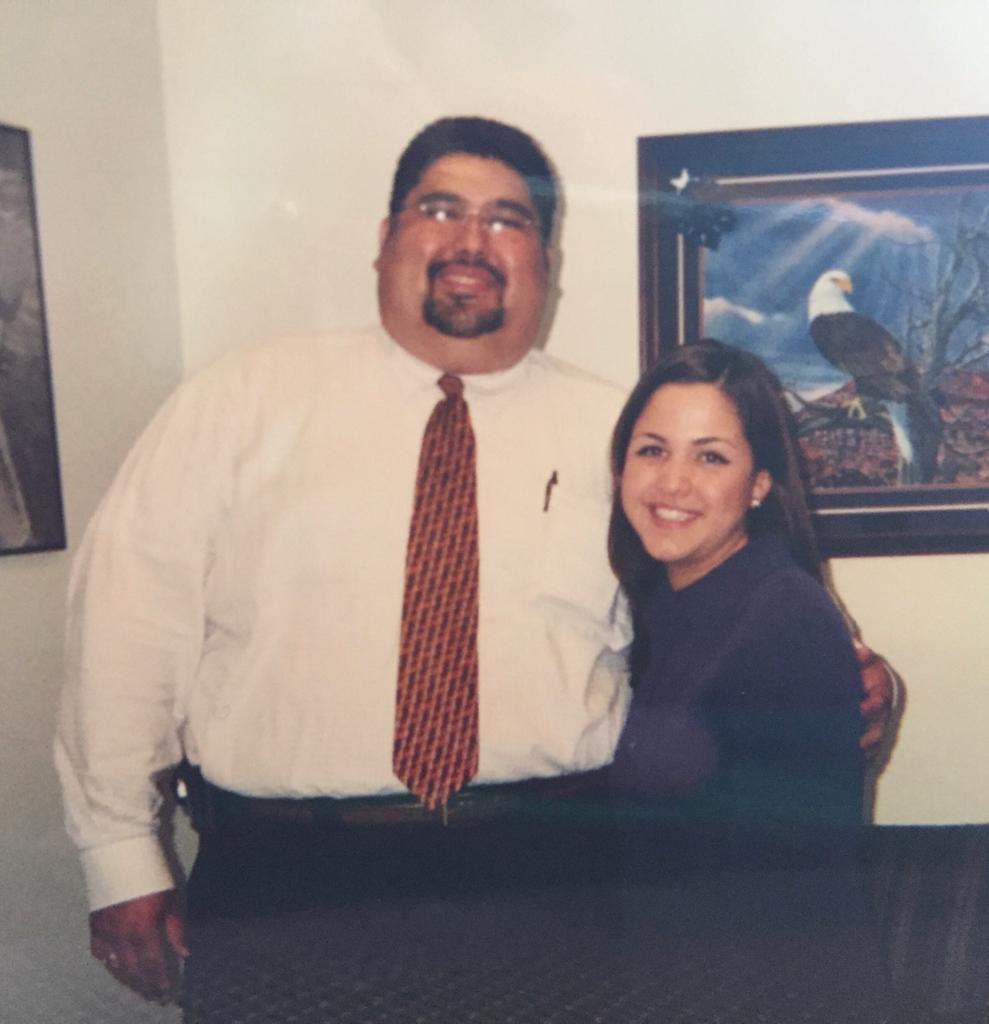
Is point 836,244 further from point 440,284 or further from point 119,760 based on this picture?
point 119,760

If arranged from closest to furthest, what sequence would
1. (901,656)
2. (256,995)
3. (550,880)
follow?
(256,995) → (550,880) → (901,656)

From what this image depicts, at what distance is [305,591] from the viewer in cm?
98

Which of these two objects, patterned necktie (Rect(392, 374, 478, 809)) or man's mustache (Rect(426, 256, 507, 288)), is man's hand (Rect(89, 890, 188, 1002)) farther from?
man's mustache (Rect(426, 256, 507, 288))

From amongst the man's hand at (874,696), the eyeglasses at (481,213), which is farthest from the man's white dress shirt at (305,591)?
the man's hand at (874,696)

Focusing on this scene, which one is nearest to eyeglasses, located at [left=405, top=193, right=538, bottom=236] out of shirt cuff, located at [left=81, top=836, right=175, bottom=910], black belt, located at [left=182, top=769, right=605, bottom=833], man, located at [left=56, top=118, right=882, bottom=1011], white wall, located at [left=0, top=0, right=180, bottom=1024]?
man, located at [left=56, top=118, right=882, bottom=1011]

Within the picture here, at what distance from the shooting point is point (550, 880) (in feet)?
3.15

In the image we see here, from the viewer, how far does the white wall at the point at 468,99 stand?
958mm

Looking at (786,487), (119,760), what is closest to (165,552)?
(119,760)

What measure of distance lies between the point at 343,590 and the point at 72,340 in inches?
12.8

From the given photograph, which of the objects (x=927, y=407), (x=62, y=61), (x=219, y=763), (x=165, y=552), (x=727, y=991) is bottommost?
(x=727, y=991)

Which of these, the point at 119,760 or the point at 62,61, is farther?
the point at 119,760

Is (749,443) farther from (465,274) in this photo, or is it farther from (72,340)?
(72,340)

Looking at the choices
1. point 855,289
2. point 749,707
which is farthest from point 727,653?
point 855,289

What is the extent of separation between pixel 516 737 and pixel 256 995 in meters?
0.31
